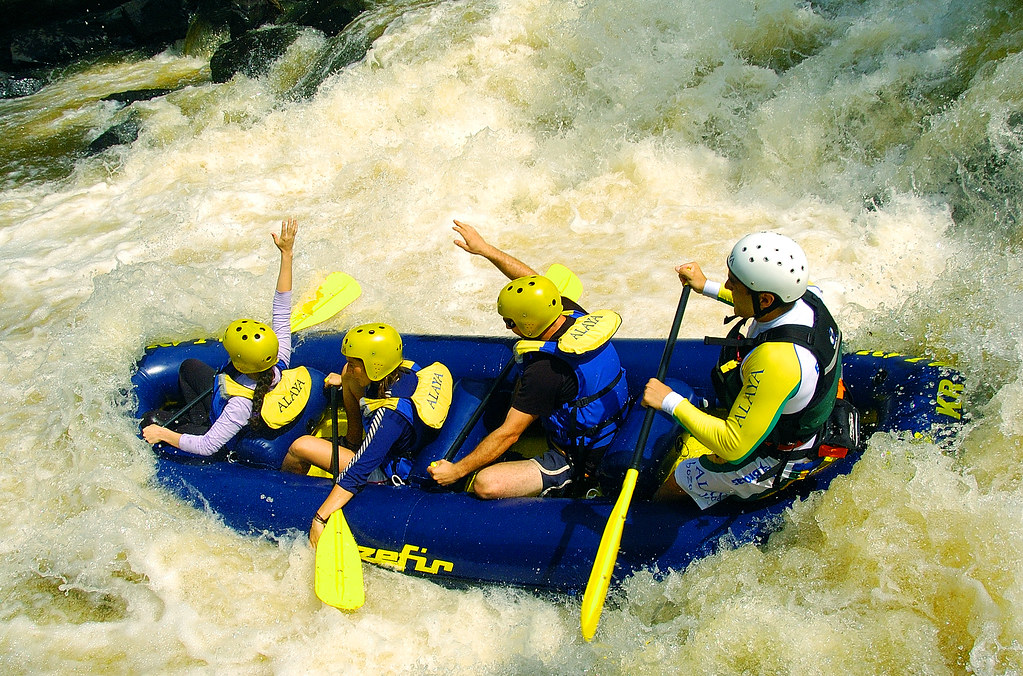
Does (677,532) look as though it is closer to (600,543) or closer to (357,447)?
(600,543)

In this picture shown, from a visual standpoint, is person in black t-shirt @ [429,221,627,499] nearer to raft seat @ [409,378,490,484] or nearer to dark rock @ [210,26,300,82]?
raft seat @ [409,378,490,484]

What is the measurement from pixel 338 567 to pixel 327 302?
5.92 feet

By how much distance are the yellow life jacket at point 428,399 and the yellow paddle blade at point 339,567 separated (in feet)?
1.64

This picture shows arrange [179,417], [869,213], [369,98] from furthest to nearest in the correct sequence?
[369,98] < [869,213] < [179,417]

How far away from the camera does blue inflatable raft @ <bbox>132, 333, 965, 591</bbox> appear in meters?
3.03

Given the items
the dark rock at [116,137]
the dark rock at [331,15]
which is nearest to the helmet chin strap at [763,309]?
the dark rock at [116,137]

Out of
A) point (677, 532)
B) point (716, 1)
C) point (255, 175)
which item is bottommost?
point (255, 175)

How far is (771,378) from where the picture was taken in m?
2.47

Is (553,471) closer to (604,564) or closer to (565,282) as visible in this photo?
(604,564)

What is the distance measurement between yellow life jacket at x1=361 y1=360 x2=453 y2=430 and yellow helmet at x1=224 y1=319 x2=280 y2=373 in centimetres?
A: 57

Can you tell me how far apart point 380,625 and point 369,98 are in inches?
273

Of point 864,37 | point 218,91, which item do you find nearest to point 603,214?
point 864,37

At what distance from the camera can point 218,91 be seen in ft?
33.9

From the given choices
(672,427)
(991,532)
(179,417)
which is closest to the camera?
(991,532)
